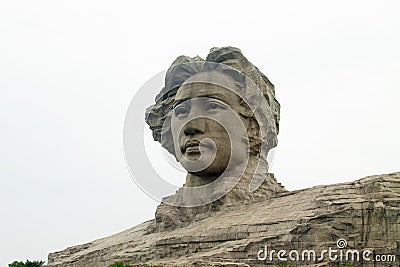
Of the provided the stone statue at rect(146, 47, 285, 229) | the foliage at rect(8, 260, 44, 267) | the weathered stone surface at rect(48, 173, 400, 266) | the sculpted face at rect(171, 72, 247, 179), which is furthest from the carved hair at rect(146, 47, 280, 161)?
the foliage at rect(8, 260, 44, 267)

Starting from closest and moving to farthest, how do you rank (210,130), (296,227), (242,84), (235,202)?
(296,227)
(235,202)
(210,130)
(242,84)

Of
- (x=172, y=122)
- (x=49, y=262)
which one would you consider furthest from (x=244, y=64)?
(x=49, y=262)

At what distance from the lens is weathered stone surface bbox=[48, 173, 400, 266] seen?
16328 millimetres

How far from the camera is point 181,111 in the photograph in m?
22.3

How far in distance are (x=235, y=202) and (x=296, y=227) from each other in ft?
14.3

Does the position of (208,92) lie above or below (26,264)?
above

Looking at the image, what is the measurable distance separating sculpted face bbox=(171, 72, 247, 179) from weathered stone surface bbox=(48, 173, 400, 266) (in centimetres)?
207

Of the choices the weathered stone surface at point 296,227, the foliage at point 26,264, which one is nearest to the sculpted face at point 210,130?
the weathered stone surface at point 296,227

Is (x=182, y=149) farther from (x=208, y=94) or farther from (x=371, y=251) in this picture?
(x=371, y=251)

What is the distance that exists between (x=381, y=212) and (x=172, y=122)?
27.7 ft

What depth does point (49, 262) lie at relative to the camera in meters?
25.7

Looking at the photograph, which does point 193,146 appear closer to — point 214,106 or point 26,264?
point 214,106

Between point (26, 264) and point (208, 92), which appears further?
point (26, 264)

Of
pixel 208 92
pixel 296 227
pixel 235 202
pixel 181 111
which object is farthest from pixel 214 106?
pixel 296 227
